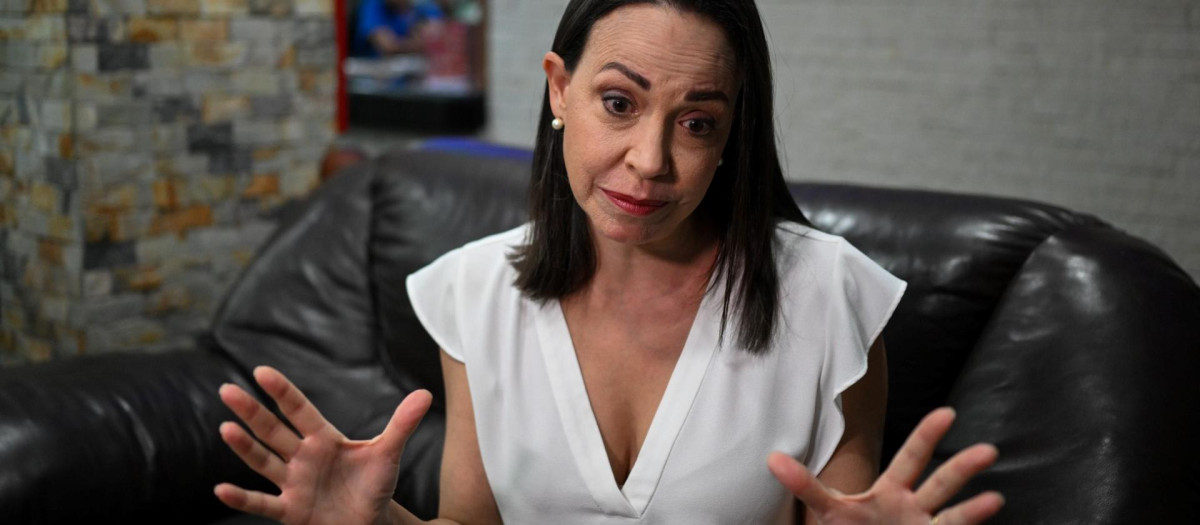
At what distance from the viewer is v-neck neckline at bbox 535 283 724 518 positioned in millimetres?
1231

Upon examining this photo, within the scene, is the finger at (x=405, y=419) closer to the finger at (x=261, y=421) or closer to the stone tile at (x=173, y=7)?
the finger at (x=261, y=421)

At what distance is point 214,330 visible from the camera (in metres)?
2.01

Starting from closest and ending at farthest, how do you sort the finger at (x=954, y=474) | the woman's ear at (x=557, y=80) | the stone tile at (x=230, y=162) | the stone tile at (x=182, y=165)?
1. the finger at (x=954, y=474)
2. the woman's ear at (x=557, y=80)
3. the stone tile at (x=182, y=165)
4. the stone tile at (x=230, y=162)

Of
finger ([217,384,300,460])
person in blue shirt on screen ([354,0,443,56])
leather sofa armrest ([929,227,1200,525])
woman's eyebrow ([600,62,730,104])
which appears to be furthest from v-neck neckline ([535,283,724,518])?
person in blue shirt on screen ([354,0,443,56])

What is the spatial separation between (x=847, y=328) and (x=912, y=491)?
0.34m

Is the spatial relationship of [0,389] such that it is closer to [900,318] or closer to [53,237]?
[53,237]

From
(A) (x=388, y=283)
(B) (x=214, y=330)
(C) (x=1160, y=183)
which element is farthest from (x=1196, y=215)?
(B) (x=214, y=330)

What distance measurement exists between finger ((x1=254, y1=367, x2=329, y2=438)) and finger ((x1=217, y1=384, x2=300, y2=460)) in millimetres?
13

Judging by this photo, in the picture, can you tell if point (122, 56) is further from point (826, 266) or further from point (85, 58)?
point (826, 266)

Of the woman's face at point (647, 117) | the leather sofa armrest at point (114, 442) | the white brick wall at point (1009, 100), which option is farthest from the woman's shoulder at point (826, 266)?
the white brick wall at point (1009, 100)

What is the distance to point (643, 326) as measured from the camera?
131cm

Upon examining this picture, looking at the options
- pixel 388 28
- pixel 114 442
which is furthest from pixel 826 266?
pixel 388 28

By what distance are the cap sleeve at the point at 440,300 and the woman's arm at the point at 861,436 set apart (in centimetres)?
50

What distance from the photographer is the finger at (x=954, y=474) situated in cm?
85
